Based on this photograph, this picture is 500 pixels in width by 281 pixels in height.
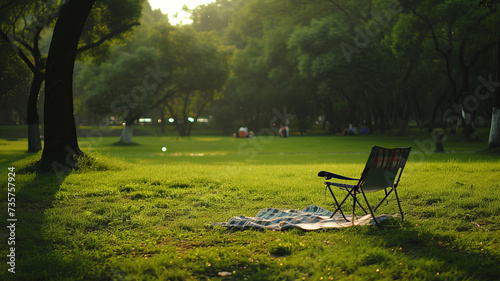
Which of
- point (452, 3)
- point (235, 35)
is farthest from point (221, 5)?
point (452, 3)

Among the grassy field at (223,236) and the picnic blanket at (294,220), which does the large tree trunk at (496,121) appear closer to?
the grassy field at (223,236)

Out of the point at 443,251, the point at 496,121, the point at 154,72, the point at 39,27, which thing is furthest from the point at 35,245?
the point at 154,72

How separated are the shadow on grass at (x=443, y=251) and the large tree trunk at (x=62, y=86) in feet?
27.8

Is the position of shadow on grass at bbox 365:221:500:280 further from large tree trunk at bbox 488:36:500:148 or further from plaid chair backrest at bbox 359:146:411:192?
large tree trunk at bbox 488:36:500:148

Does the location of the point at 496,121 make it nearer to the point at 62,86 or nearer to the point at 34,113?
the point at 62,86

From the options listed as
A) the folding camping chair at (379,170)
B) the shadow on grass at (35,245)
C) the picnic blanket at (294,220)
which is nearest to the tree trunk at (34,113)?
the shadow on grass at (35,245)

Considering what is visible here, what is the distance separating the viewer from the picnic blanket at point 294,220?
6.21 meters

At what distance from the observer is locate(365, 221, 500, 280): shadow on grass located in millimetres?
4500

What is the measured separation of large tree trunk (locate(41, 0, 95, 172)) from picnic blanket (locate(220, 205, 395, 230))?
6.77 meters

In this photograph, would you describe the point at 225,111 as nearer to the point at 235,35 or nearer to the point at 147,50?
the point at 235,35

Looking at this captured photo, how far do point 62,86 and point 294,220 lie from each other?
760cm

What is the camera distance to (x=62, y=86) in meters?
11.4

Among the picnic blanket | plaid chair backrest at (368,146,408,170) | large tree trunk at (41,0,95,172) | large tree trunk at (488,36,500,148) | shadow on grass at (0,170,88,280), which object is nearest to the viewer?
shadow on grass at (0,170,88,280)

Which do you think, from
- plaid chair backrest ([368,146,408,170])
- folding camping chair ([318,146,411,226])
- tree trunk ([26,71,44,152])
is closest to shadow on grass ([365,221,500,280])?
folding camping chair ([318,146,411,226])
